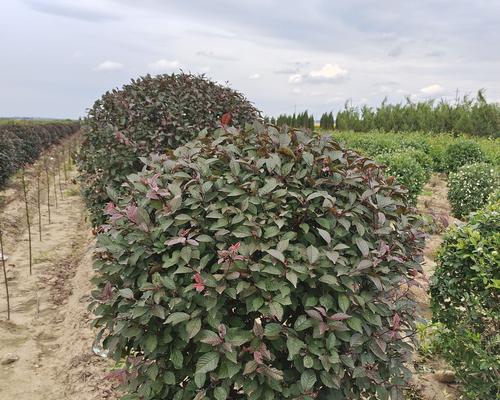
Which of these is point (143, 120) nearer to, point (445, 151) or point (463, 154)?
point (463, 154)

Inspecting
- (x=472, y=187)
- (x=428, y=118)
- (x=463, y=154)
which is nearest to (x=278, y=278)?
(x=472, y=187)

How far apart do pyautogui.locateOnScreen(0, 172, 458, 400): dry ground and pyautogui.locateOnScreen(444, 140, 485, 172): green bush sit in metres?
6.56

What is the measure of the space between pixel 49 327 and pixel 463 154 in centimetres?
1108

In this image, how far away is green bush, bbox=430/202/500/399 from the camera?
287 cm

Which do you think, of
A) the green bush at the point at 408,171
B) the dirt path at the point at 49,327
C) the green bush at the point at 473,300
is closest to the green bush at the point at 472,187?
the green bush at the point at 408,171

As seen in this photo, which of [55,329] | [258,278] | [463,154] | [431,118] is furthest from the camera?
[431,118]

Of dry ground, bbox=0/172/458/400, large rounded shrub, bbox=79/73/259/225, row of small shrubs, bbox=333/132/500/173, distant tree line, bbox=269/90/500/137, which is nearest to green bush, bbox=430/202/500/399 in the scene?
dry ground, bbox=0/172/458/400

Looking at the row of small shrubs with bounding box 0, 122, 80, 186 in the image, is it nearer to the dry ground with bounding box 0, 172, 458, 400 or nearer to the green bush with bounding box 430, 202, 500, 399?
the dry ground with bounding box 0, 172, 458, 400

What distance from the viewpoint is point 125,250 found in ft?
7.34

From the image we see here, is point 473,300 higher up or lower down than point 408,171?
lower down

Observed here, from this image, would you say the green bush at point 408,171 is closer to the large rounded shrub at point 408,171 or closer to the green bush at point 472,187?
the large rounded shrub at point 408,171

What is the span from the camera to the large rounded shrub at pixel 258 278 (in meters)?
2.03

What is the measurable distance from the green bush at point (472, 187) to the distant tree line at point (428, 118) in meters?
12.9

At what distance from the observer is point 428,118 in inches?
919
